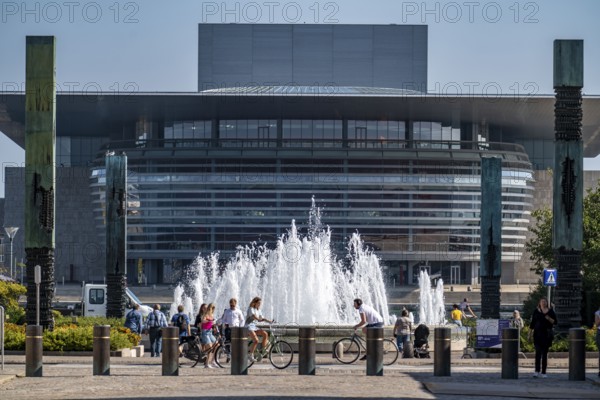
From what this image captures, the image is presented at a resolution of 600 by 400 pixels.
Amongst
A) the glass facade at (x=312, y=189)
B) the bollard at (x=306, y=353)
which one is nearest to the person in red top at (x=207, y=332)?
the bollard at (x=306, y=353)

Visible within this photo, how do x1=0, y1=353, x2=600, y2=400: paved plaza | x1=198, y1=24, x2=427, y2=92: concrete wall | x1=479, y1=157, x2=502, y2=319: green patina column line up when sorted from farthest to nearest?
x1=198, y1=24, x2=427, y2=92: concrete wall → x1=479, y1=157, x2=502, y2=319: green patina column → x1=0, y1=353, x2=600, y2=400: paved plaza

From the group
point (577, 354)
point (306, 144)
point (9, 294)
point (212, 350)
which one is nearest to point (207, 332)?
point (212, 350)

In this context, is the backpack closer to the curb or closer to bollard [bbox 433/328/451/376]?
the curb

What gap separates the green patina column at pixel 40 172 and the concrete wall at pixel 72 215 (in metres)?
113

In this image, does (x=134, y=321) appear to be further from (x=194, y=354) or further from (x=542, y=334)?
(x=542, y=334)

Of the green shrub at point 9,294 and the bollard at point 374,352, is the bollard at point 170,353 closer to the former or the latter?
the bollard at point 374,352

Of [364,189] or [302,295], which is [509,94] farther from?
[302,295]

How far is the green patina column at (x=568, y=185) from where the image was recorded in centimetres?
3822

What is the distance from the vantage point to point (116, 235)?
54.3m

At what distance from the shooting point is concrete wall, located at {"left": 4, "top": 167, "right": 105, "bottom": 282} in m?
152

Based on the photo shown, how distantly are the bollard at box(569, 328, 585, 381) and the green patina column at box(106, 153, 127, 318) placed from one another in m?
27.6

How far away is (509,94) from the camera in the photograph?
5217 inches

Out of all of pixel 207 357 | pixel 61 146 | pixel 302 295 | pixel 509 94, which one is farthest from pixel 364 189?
pixel 207 357

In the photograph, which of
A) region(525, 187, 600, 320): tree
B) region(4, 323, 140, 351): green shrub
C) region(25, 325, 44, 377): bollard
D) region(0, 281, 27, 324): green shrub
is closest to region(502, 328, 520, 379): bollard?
region(25, 325, 44, 377): bollard
